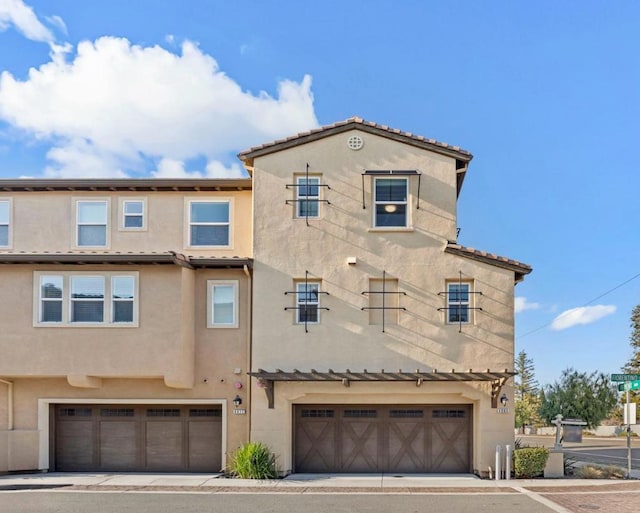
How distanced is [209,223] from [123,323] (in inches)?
159

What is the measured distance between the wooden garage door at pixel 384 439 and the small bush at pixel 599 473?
3.17 metres

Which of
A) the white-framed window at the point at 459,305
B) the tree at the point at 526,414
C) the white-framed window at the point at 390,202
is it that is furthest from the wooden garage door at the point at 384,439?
the tree at the point at 526,414

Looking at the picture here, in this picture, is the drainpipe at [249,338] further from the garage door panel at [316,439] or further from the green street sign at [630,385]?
the green street sign at [630,385]

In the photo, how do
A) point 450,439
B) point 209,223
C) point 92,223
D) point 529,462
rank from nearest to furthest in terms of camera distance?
point 529,462
point 450,439
point 209,223
point 92,223

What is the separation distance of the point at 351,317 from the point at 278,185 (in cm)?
452

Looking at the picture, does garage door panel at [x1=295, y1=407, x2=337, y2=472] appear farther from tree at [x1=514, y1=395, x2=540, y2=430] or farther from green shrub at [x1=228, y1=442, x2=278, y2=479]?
tree at [x1=514, y1=395, x2=540, y2=430]

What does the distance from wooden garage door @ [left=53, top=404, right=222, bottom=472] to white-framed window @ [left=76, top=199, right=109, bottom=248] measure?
5.12 meters

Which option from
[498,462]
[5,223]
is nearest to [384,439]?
[498,462]

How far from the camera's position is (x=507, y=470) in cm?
Answer: 1623

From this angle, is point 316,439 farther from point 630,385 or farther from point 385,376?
point 630,385

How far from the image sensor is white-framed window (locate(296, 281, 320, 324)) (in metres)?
17.3

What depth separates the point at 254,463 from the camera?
640 inches

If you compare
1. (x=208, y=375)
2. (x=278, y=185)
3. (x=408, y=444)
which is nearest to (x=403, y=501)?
(x=408, y=444)

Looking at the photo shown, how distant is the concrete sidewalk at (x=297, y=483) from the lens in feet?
49.5
